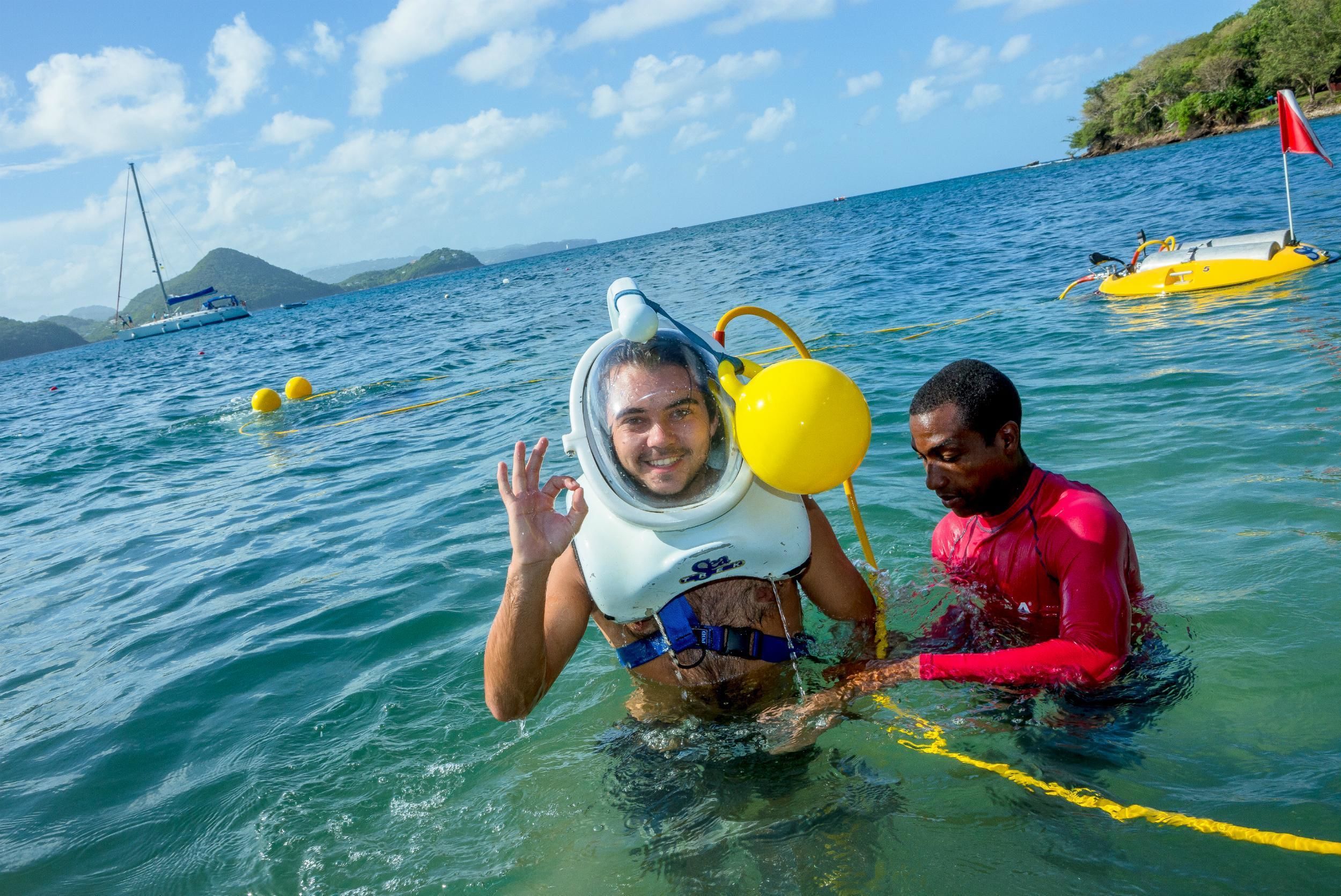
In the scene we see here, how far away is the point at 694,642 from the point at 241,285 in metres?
179

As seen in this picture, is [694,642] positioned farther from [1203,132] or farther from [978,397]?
[1203,132]

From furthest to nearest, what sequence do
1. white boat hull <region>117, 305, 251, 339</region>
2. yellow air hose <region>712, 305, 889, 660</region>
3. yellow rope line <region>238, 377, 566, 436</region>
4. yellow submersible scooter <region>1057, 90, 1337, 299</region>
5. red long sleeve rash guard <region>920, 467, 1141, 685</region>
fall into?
white boat hull <region>117, 305, 251, 339</region>, yellow rope line <region>238, 377, 566, 436</region>, yellow submersible scooter <region>1057, 90, 1337, 299</region>, yellow air hose <region>712, 305, 889, 660</region>, red long sleeve rash guard <region>920, 467, 1141, 685</region>

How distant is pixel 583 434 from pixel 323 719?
235cm

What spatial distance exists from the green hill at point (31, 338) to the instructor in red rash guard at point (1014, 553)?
14924 centimetres

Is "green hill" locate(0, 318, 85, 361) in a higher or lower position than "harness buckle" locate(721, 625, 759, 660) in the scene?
higher

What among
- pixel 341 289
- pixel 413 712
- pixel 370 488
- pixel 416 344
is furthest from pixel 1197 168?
pixel 341 289

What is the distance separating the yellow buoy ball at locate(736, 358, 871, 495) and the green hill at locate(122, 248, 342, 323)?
157 m

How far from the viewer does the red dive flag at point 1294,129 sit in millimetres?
10094

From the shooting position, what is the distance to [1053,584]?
2.93 metres

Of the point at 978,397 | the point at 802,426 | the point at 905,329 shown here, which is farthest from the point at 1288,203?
the point at 802,426

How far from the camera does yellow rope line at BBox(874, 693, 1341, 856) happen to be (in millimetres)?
2273

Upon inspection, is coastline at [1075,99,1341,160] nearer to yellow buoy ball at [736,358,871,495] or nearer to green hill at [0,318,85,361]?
yellow buoy ball at [736,358,871,495]

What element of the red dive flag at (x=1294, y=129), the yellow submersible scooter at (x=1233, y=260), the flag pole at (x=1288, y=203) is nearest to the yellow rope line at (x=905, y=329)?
the yellow submersible scooter at (x=1233, y=260)

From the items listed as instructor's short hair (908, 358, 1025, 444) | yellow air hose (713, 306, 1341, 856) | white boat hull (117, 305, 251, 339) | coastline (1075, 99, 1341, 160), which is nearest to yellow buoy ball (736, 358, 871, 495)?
yellow air hose (713, 306, 1341, 856)
